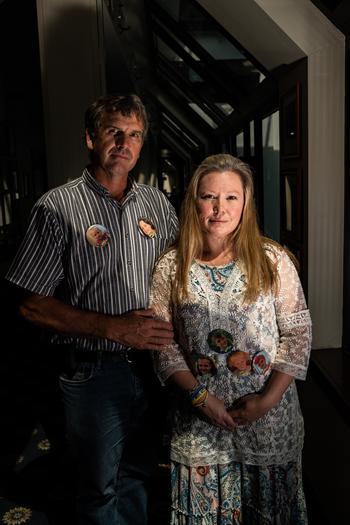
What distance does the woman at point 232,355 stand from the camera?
1587 mm

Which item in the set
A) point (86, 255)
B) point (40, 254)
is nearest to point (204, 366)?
point (86, 255)

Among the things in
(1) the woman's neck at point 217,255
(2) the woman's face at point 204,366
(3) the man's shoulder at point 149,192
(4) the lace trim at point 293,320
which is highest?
(3) the man's shoulder at point 149,192

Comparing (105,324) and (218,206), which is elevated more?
(218,206)

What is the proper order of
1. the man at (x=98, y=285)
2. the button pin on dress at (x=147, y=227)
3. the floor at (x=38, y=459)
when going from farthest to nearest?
1. the floor at (x=38, y=459)
2. the button pin on dress at (x=147, y=227)
3. the man at (x=98, y=285)

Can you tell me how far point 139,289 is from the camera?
177cm

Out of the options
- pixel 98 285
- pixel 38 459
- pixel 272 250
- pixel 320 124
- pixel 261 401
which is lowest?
pixel 38 459

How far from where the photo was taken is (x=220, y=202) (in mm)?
1579

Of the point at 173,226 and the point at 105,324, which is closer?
the point at 105,324

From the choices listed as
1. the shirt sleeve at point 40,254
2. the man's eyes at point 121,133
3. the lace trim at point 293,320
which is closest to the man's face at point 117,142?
the man's eyes at point 121,133

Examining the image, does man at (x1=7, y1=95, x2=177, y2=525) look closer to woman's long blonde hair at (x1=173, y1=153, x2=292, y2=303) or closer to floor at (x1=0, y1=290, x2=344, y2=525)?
woman's long blonde hair at (x1=173, y1=153, x2=292, y2=303)

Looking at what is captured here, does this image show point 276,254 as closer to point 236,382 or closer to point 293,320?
point 293,320

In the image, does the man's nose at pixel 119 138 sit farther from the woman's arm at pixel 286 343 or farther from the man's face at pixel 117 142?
the woman's arm at pixel 286 343

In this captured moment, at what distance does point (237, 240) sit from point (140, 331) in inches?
15.9

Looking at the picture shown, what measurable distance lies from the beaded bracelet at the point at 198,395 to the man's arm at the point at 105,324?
161 millimetres
